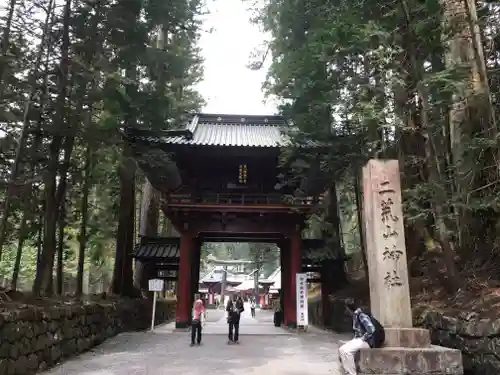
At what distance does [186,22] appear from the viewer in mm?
14617

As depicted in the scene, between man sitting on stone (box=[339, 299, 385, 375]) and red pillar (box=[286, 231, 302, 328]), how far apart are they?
27.3ft

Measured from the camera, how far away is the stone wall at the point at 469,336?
18.1ft

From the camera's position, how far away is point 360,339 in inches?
233

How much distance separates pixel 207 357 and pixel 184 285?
555 cm

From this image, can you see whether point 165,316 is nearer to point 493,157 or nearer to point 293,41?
Result: point 293,41

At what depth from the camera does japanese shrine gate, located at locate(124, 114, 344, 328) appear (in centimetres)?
1370

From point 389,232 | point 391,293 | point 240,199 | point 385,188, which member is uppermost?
point 240,199

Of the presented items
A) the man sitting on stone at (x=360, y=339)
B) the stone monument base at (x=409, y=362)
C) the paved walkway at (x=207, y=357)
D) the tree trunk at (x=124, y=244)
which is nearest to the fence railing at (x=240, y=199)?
the tree trunk at (x=124, y=244)

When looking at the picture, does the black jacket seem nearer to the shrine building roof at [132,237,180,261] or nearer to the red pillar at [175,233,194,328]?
the red pillar at [175,233,194,328]

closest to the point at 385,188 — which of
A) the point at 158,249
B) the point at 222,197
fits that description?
the point at 222,197

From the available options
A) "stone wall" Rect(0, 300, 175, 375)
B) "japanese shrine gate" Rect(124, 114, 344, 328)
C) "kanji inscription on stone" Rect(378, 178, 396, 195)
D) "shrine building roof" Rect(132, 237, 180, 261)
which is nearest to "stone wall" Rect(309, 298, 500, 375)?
"kanji inscription on stone" Rect(378, 178, 396, 195)

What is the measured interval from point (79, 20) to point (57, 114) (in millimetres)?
2419

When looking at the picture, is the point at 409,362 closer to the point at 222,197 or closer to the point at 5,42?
the point at 5,42

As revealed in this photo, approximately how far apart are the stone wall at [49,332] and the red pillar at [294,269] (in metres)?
5.82
